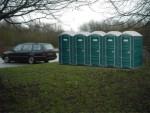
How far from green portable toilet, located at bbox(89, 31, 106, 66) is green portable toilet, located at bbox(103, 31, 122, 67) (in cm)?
31

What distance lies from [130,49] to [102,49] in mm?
1738

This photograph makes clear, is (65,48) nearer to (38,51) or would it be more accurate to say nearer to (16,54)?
(38,51)

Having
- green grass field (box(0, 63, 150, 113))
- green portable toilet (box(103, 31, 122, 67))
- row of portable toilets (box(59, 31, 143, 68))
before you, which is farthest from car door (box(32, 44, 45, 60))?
green grass field (box(0, 63, 150, 113))

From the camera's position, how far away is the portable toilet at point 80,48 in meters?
20.7

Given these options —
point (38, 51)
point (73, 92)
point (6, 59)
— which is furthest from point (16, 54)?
point (73, 92)

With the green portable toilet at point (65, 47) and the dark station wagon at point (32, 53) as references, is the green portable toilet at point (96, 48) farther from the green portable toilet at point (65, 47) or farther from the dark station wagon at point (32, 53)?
the dark station wagon at point (32, 53)

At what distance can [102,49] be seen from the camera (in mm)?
19906

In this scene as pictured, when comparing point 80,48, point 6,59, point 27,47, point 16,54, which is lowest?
point 6,59

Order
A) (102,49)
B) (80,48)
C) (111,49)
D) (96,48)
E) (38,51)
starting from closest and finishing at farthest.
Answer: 1. (111,49)
2. (102,49)
3. (96,48)
4. (80,48)
5. (38,51)

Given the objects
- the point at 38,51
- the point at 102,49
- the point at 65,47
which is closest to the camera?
the point at 102,49

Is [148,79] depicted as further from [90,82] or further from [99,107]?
[99,107]

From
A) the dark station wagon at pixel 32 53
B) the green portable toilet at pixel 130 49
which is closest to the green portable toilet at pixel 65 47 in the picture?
the green portable toilet at pixel 130 49

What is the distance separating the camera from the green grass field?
9.89 metres

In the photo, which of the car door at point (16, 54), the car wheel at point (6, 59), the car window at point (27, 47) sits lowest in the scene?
the car wheel at point (6, 59)
